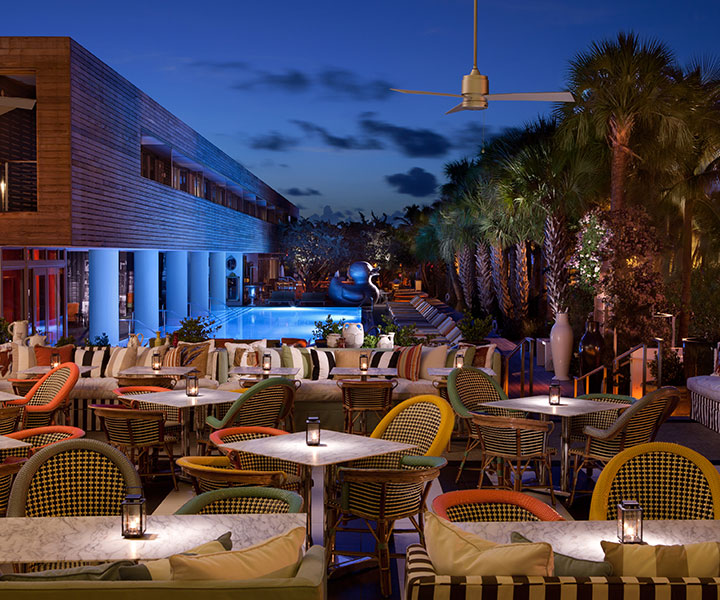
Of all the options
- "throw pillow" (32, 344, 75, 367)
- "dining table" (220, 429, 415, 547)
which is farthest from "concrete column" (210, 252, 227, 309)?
"dining table" (220, 429, 415, 547)

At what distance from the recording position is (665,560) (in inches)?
112

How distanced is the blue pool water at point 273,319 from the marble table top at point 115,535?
A: 24.5 meters

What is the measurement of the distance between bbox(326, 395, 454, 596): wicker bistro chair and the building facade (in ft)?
29.8

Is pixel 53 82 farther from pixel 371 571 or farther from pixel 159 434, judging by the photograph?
pixel 371 571

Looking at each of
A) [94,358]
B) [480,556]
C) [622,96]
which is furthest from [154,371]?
[622,96]

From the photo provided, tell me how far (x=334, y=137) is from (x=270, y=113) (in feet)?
47.4

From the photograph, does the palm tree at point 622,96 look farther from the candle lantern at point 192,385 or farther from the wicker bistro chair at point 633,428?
the candle lantern at point 192,385

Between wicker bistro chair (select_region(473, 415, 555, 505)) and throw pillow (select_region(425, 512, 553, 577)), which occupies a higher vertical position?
throw pillow (select_region(425, 512, 553, 577))

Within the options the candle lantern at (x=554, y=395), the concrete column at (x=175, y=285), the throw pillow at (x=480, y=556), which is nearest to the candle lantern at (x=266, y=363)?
the candle lantern at (x=554, y=395)

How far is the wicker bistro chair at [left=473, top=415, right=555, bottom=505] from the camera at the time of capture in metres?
6.92

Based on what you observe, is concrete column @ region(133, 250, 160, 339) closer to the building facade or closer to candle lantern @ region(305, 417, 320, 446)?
the building facade

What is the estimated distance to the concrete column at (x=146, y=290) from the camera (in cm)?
2642

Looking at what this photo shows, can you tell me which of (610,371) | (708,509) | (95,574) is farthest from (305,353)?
(95,574)

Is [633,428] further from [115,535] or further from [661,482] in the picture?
[115,535]
